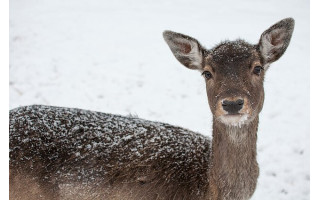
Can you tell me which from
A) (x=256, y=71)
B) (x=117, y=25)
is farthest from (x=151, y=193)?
(x=117, y=25)

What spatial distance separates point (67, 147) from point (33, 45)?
6.13m

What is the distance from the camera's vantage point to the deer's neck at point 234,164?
13.1 feet

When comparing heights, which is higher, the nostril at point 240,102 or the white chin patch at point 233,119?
the nostril at point 240,102

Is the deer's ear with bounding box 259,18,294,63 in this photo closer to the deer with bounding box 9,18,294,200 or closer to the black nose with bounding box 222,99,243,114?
the deer with bounding box 9,18,294,200

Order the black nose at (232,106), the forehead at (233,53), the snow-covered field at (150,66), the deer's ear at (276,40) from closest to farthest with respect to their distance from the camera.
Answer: the black nose at (232,106)
the forehead at (233,53)
the deer's ear at (276,40)
the snow-covered field at (150,66)

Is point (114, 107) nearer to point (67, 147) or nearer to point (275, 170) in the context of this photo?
point (275, 170)

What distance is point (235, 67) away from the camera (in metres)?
3.81

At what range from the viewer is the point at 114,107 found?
8.26 metres

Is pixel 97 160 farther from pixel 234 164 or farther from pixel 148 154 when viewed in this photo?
pixel 234 164

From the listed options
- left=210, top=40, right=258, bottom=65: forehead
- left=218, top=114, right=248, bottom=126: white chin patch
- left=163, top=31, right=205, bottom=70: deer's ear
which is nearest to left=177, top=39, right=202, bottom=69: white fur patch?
left=163, top=31, right=205, bottom=70: deer's ear

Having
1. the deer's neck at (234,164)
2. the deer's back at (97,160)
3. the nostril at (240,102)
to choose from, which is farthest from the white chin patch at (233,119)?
the deer's back at (97,160)

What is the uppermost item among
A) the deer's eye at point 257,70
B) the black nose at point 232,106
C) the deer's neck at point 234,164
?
the deer's eye at point 257,70

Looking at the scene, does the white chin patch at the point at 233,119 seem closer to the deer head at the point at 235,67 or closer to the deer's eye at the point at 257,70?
the deer head at the point at 235,67
